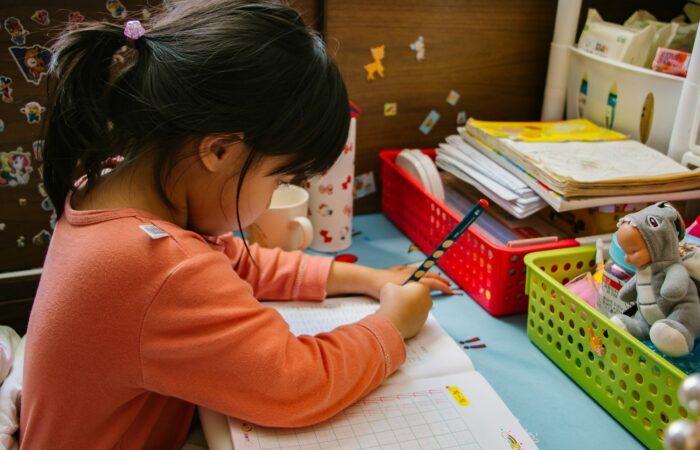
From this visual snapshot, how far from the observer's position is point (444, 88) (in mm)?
1174

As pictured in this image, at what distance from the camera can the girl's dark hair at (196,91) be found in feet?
1.84

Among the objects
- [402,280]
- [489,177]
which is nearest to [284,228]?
[402,280]

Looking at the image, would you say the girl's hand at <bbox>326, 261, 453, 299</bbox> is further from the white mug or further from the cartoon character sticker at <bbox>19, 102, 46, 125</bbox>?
the cartoon character sticker at <bbox>19, 102, 46, 125</bbox>

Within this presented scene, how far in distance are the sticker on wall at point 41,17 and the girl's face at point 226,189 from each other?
433mm

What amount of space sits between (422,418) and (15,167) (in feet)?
2.30

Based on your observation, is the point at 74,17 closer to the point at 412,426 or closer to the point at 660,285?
the point at 412,426

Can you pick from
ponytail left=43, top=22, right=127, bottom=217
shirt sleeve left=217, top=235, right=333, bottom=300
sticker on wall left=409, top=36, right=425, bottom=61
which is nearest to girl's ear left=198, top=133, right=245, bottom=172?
ponytail left=43, top=22, right=127, bottom=217

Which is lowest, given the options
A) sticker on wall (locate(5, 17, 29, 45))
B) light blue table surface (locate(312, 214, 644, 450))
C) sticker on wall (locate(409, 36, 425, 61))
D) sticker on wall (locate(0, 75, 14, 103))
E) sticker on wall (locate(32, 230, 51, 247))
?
light blue table surface (locate(312, 214, 644, 450))

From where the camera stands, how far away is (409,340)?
0.77m

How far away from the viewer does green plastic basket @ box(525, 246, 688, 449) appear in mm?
606

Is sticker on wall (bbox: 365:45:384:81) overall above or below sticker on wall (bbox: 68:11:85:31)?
below

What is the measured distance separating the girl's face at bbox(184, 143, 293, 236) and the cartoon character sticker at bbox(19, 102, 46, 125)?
41cm

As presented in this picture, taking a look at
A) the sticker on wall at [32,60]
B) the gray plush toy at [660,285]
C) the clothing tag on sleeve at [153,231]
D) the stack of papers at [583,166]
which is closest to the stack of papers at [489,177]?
the stack of papers at [583,166]

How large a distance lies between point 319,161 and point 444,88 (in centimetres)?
60
